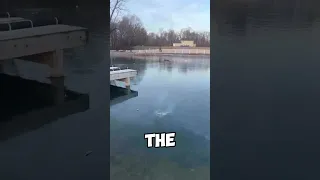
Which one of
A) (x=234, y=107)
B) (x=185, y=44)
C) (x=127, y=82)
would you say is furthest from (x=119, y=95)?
(x=234, y=107)

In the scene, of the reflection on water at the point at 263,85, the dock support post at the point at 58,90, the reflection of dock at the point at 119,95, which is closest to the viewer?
the dock support post at the point at 58,90

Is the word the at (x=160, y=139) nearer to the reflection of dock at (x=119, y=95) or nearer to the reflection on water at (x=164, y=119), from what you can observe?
the reflection on water at (x=164, y=119)

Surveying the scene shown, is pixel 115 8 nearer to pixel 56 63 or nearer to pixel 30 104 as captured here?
pixel 56 63

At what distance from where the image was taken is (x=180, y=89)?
219cm

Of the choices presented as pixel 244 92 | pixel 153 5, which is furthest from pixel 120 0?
pixel 244 92

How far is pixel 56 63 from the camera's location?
200 centimetres

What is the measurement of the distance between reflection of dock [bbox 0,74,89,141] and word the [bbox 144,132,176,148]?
42cm

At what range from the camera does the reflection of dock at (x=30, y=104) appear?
1936 millimetres

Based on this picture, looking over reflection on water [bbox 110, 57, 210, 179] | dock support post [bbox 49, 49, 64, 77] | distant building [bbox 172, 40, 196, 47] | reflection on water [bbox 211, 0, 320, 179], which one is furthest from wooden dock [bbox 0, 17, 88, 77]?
reflection on water [bbox 211, 0, 320, 179]

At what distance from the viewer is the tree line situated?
2094mm

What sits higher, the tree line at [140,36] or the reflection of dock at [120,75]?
the tree line at [140,36]

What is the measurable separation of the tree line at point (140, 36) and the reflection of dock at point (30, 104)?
14.3 inches

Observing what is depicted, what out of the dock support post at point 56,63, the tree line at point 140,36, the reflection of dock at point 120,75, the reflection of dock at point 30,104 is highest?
the tree line at point 140,36

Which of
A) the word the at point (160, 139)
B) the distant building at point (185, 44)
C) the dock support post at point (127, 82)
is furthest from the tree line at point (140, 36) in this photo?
the word the at point (160, 139)
